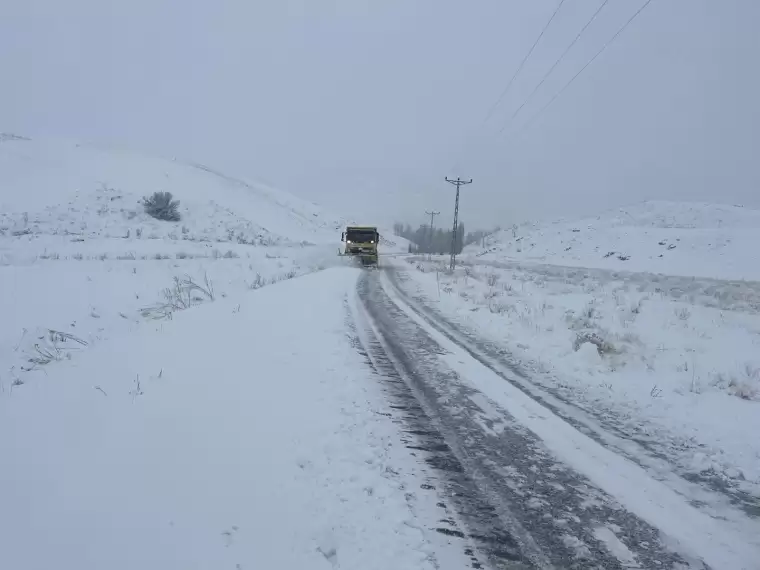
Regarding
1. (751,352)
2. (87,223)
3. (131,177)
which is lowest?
(751,352)

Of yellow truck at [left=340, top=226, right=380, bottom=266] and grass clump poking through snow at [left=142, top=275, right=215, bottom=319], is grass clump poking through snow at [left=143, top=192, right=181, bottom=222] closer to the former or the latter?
yellow truck at [left=340, top=226, right=380, bottom=266]

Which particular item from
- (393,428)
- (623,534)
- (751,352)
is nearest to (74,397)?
(393,428)

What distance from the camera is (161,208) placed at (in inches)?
1543

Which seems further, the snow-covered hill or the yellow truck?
the snow-covered hill

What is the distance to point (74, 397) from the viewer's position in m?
4.55

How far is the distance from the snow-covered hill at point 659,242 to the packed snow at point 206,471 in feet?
105

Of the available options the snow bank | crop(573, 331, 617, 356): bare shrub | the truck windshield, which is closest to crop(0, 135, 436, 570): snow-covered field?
the snow bank

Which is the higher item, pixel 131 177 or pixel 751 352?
pixel 131 177

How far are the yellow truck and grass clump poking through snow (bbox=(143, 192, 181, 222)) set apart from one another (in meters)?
18.0

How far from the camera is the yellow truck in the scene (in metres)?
32.8

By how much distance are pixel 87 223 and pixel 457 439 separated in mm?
38114

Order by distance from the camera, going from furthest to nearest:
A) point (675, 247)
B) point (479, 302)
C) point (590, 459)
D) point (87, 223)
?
point (675, 247)
point (87, 223)
point (479, 302)
point (590, 459)

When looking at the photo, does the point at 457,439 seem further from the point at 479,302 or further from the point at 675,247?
the point at 675,247

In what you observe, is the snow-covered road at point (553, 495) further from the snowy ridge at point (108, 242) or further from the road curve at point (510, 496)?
the snowy ridge at point (108, 242)
